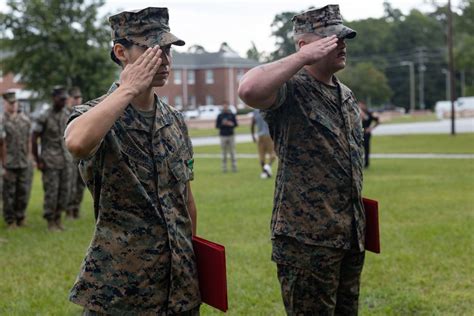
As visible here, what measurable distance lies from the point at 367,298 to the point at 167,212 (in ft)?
11.2

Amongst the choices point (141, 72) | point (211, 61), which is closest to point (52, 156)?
point (141, 72)

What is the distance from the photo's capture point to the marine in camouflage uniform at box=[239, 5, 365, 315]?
3699 millimetres

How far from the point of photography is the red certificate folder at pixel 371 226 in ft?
13.0

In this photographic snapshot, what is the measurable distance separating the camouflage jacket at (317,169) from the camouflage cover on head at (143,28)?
0.83m

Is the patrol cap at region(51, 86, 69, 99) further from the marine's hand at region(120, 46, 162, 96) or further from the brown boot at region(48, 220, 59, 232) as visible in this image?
the marine's hand at region(120, 46, 162, 96)

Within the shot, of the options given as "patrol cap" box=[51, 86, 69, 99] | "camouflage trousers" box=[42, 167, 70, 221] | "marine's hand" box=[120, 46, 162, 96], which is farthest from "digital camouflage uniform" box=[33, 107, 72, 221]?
"marine's hand" box=[120, 46, 162, 96]

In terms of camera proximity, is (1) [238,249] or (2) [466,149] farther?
(2) [466,149]

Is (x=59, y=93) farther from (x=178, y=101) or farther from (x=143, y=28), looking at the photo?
(x=178, y=101)

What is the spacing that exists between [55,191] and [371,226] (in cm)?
684

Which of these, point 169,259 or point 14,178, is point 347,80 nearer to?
point 14,178

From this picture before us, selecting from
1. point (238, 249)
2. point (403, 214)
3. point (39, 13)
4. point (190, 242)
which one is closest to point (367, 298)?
point (238, 249)

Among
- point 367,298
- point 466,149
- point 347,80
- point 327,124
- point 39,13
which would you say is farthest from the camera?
point 347,80

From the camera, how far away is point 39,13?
99.8 feet

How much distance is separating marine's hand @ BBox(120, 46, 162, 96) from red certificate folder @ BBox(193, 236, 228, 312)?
2.54 ft
